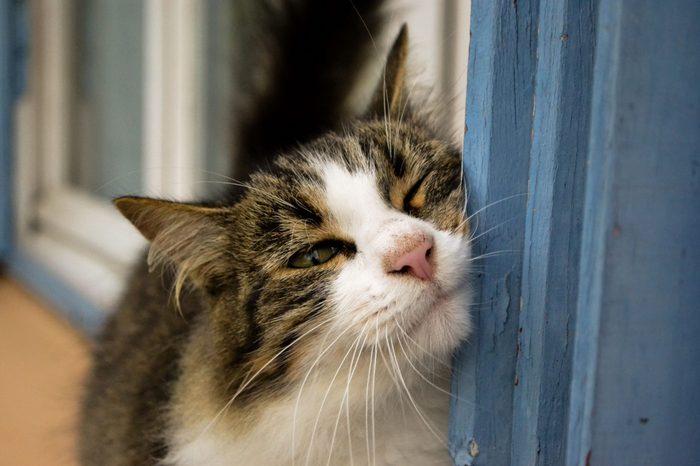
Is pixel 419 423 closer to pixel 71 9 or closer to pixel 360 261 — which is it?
pixel 360 261

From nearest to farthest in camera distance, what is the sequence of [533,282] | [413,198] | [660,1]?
[660,1] → [533,282] → [413,198]

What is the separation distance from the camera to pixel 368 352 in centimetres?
85

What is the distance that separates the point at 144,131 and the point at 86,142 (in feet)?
1.72

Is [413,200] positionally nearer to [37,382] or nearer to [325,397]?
[325,397]

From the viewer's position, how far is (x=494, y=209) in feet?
2.78

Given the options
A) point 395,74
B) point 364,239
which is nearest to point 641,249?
point 364,239

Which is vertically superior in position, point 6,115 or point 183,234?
point 6,115

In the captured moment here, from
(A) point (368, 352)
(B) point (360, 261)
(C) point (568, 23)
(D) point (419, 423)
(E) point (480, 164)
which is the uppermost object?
(C) point (568, 23)

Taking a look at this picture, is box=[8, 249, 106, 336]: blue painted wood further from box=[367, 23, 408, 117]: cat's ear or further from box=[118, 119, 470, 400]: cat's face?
box=[367, 23, 408, 117]: cat's ear

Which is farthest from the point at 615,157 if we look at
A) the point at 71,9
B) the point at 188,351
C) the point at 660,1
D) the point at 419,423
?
the point at 71,9

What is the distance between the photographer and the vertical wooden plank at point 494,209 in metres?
0.81

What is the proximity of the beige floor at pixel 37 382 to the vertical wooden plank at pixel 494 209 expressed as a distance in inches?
42.1

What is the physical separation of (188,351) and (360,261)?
0.44 m

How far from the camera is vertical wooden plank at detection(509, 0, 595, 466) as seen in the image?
0.75 metres
